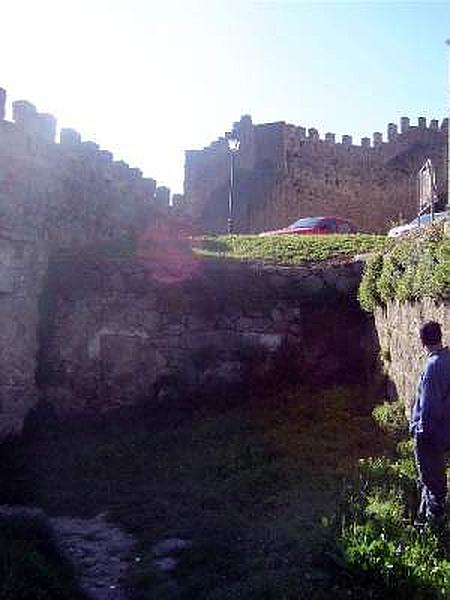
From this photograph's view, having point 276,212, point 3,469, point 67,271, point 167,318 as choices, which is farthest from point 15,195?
point 276,212

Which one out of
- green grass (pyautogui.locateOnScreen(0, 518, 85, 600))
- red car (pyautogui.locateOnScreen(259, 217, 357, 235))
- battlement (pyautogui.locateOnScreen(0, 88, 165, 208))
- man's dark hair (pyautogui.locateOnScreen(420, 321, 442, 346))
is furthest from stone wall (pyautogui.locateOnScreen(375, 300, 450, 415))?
red car (pyautogui.locateOnScreen(259, 217, 357, 235))

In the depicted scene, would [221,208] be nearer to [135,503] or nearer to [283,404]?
[283,404]

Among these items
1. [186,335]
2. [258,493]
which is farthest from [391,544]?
[186,335]

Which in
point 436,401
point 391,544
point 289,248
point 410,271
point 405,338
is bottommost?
point 391,544

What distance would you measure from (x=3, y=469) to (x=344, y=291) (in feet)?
16.7

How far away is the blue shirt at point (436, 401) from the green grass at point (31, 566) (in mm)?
2641

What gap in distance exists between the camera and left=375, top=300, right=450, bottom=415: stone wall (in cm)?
741

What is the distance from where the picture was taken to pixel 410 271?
8.12 meters

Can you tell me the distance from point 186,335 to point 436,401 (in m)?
5.31

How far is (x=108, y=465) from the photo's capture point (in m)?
8.35

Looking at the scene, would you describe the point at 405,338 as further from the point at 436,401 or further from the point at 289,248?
the point at 289,248

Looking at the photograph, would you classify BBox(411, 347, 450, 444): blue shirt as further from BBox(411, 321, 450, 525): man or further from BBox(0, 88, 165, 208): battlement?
BBox(0, 88, 165, 208): battlement

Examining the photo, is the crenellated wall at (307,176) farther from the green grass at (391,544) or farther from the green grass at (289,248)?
the green grass at (391,544)

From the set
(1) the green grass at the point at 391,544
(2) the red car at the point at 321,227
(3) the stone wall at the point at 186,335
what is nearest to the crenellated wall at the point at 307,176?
(2) the red car at the point at 321,227
